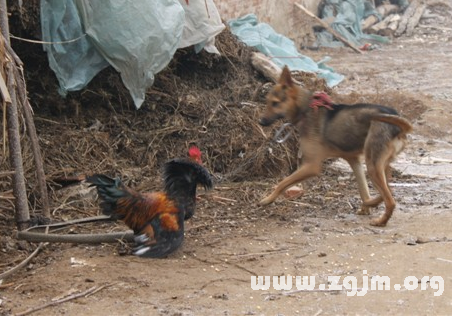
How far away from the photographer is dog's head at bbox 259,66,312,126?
737 cm

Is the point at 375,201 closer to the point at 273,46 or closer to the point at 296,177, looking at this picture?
the point at 296,177

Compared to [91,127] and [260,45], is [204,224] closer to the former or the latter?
[91,127]

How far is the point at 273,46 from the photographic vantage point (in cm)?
1139

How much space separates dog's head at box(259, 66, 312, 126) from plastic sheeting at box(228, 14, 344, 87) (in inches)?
130

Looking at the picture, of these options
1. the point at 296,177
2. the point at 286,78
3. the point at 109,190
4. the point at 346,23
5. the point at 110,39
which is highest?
the point at 110,39

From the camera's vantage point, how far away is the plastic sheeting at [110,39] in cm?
750

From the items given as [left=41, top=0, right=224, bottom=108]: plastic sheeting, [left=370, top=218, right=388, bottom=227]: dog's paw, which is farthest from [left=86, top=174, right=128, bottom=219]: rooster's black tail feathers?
[left=370, top=218, right=388, bottom=227]: dog's paw

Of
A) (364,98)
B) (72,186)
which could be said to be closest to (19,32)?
(72,186)

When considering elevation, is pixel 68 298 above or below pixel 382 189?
above

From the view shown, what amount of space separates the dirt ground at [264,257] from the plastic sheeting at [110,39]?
0.54 m

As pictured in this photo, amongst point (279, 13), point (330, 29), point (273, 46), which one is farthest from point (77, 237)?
point (330, 29)

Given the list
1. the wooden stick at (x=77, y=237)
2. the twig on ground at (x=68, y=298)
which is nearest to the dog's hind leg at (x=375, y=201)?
the wooden stick at (x=77, y=237)

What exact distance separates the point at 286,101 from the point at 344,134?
0.65 metres

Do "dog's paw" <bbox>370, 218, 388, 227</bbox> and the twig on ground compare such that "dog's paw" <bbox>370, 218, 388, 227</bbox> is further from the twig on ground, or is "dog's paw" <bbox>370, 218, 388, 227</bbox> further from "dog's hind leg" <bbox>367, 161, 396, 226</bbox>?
the twig on ground
